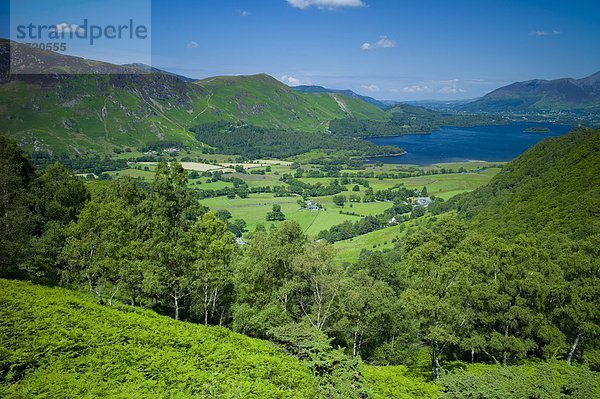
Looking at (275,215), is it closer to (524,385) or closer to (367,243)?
(367,243)

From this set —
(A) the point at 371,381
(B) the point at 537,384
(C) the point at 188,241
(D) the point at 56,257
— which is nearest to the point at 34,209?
(D) the point at 56,257

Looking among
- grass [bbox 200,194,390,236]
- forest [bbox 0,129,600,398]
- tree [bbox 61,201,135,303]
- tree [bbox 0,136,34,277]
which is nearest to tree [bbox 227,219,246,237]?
grass [bbox 200,194,390,236]

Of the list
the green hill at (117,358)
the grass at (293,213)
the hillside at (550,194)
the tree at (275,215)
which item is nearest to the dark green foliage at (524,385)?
the green hill at (117,358)

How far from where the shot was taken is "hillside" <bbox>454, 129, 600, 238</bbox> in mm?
74375

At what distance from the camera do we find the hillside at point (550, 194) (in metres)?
74.4

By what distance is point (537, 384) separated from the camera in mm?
25312

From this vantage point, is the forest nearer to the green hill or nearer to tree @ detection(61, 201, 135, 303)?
tree @ detection(61, 201, 135, 303)

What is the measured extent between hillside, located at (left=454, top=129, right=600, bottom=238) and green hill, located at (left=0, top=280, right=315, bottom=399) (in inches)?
2454

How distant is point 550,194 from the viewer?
94.4 metres

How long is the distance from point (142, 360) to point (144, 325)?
6919mm

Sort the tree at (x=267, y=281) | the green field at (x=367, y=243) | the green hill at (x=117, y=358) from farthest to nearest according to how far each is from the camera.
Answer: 1. the green field at (x=367, y=243)
2. the tree at (x=267, y=281)
3. the green hill at (x=117, y=358)

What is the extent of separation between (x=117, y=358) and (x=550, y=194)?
105 metres

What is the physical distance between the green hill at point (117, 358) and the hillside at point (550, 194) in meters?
62.3

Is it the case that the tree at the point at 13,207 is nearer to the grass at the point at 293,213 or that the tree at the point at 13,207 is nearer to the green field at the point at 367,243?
the green field at the point at 367,243
